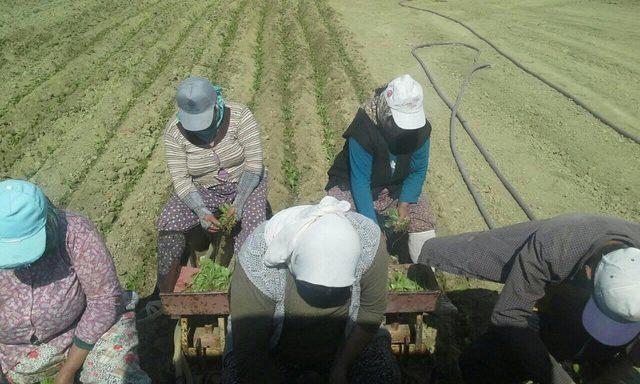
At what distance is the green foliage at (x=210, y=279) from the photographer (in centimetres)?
363

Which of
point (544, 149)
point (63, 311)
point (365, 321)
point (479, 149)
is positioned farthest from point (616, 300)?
point (544, 149)

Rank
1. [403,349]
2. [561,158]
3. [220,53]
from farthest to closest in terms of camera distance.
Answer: [220,53], [561,158], [403,349]

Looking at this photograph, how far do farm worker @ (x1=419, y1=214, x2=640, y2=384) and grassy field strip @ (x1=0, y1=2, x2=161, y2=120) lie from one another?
7.90 meters

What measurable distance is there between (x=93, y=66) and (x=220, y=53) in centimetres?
247

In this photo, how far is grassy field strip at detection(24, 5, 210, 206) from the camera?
630cm

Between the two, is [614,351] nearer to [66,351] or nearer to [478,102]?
[66,351]

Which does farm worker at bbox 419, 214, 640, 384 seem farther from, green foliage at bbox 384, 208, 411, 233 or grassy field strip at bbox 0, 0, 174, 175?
grassy field strip at bbox 0, 0, 174, 175

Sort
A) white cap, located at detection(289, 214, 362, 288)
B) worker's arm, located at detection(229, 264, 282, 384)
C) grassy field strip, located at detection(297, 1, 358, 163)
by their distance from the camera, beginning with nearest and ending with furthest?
white cap, located at detection(289, 214, 362, 288)
worker's arm, located at detection(229, 264, 282, 384)
grassy field strip, located at detection(297, 1, 358, 163)

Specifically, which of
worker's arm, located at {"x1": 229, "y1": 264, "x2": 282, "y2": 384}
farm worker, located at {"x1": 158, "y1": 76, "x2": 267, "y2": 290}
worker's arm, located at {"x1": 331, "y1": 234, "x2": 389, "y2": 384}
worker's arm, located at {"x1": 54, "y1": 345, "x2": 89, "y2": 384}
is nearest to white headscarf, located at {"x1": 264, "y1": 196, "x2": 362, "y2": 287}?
worker's arm, located at {"x1": 229, "y1": 264, "x2": 282, "y2": 384}

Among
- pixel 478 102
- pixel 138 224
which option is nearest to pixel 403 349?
pixel 138 224

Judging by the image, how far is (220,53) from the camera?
10.8 meters

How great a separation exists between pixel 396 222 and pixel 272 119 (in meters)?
3.96

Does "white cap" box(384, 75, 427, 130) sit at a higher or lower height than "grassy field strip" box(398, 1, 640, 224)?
higher

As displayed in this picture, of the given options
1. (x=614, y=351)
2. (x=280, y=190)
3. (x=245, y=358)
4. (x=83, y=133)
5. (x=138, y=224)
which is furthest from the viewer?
(x=83, y=133)
